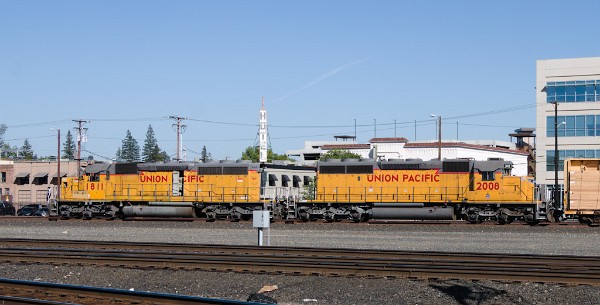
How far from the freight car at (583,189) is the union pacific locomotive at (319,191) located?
1.59 metres

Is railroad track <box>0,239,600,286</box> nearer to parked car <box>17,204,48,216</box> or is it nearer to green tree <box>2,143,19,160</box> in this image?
parked car <box>17,204,48,216</box>

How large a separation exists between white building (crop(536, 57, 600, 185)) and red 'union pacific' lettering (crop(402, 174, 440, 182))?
29.5 metres

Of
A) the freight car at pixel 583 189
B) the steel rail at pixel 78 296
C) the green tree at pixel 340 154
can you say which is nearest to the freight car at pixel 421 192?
the freight car at pixel 583 189

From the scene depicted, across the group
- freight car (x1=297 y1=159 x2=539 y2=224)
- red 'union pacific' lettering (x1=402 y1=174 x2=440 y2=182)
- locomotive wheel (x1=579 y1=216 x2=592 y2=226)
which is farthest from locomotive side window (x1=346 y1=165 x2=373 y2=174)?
locomotive wheel (x1=579 y1=216 x2=592 y2=226)

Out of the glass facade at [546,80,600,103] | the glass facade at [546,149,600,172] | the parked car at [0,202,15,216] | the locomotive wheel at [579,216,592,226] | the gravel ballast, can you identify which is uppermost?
the glass facade at [546,80,600,103]

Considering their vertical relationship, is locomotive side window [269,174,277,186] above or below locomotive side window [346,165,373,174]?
below

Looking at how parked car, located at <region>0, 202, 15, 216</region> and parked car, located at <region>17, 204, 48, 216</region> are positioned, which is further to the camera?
parked car, located at <region>0, 202, 15, 216</region>

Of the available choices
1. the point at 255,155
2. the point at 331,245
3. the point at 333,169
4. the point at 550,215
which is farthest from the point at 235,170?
the point at 255,155

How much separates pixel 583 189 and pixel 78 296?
2616 centimetres

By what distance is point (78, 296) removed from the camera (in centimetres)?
1223

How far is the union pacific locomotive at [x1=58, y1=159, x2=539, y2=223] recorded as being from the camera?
3431 centimetres

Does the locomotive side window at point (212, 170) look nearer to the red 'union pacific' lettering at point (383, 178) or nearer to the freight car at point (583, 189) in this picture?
the red 'union pacific' lettering at point (383, 178)

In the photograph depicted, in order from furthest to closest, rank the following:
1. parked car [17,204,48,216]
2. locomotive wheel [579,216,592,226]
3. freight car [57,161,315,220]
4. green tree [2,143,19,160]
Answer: green tree [2,143,19,160] → parked car [17,204,48,216] → freight car [57,161,315,220] → locomotive wheel [579,216,592,226]

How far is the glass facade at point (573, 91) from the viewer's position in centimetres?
6103
